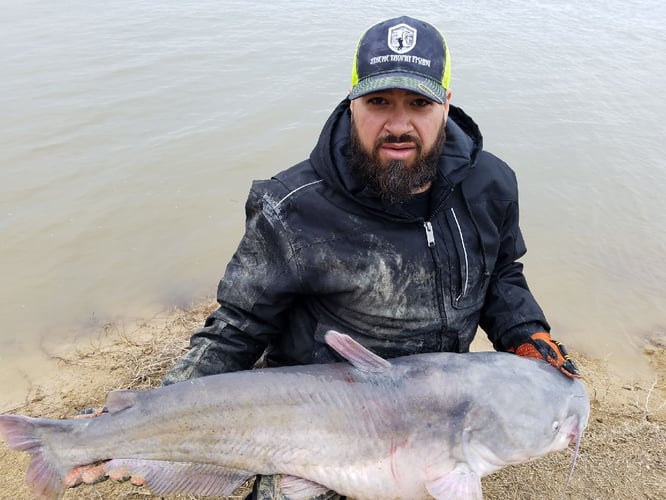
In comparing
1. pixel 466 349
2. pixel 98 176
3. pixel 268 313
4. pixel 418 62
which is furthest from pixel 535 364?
pixel 98 176

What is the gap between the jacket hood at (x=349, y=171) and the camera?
253 centimetres

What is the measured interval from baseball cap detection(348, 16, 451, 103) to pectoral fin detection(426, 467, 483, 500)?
1588mm

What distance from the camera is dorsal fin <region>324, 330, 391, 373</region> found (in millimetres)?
2248

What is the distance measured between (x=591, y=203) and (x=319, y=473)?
5.54m

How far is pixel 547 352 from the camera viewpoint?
2529mm

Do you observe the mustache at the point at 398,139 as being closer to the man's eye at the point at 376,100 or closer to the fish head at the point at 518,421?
the man's eye at the point at 376,100

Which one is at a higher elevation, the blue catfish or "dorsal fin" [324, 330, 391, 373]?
"dorsal fin" [324, 330, 391, 373]

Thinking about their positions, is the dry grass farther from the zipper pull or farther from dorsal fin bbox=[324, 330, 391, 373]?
the zipper pull

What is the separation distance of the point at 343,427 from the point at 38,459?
1.28 m

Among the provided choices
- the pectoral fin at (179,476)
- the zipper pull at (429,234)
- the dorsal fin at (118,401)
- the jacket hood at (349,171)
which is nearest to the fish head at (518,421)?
the zipper pull at (429,234)

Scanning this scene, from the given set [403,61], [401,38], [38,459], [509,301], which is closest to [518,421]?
[509,301]

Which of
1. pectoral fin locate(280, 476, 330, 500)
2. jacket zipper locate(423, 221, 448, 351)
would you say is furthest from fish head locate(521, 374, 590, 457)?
pectoral fin locate(280, 476, 330, 500)

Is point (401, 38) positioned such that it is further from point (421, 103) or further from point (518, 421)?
point (518, 421)

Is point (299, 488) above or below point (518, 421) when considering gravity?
below
